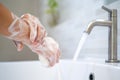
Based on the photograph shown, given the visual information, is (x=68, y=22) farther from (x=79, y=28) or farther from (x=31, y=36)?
(x=31, y=36)

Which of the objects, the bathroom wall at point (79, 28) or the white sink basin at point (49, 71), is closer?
the white sink basin at point (49, 71)

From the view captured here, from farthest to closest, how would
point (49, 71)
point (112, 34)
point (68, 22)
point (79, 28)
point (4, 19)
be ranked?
point (68, 22) < point (79, 28) < point (49, 71) < point (112, 34) < point (4, 19)

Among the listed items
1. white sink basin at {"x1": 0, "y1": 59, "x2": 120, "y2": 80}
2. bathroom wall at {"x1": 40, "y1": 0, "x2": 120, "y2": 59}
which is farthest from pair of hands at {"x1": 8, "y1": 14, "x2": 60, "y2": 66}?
bathroom wall at {"x1": 40, "y1": 0, "x2": 120, "y2": 59}

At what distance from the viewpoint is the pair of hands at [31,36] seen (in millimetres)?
588

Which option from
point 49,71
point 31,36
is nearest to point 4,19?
point 31,36

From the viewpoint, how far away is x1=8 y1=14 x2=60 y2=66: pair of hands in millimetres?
588

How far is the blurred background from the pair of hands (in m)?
0.42

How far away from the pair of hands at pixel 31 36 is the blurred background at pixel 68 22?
42 cm

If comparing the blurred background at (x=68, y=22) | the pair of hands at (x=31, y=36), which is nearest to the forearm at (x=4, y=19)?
the pair of hands at (x=31, y=36)

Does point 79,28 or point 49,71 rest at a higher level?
point 79,28

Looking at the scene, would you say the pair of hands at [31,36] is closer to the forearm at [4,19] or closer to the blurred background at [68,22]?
the forearm at [4,19]

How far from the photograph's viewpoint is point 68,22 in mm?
1559

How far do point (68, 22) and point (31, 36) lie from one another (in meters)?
0.94

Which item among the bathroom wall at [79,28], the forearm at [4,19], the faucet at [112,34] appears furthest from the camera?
the bathroom wall at [79,28]
